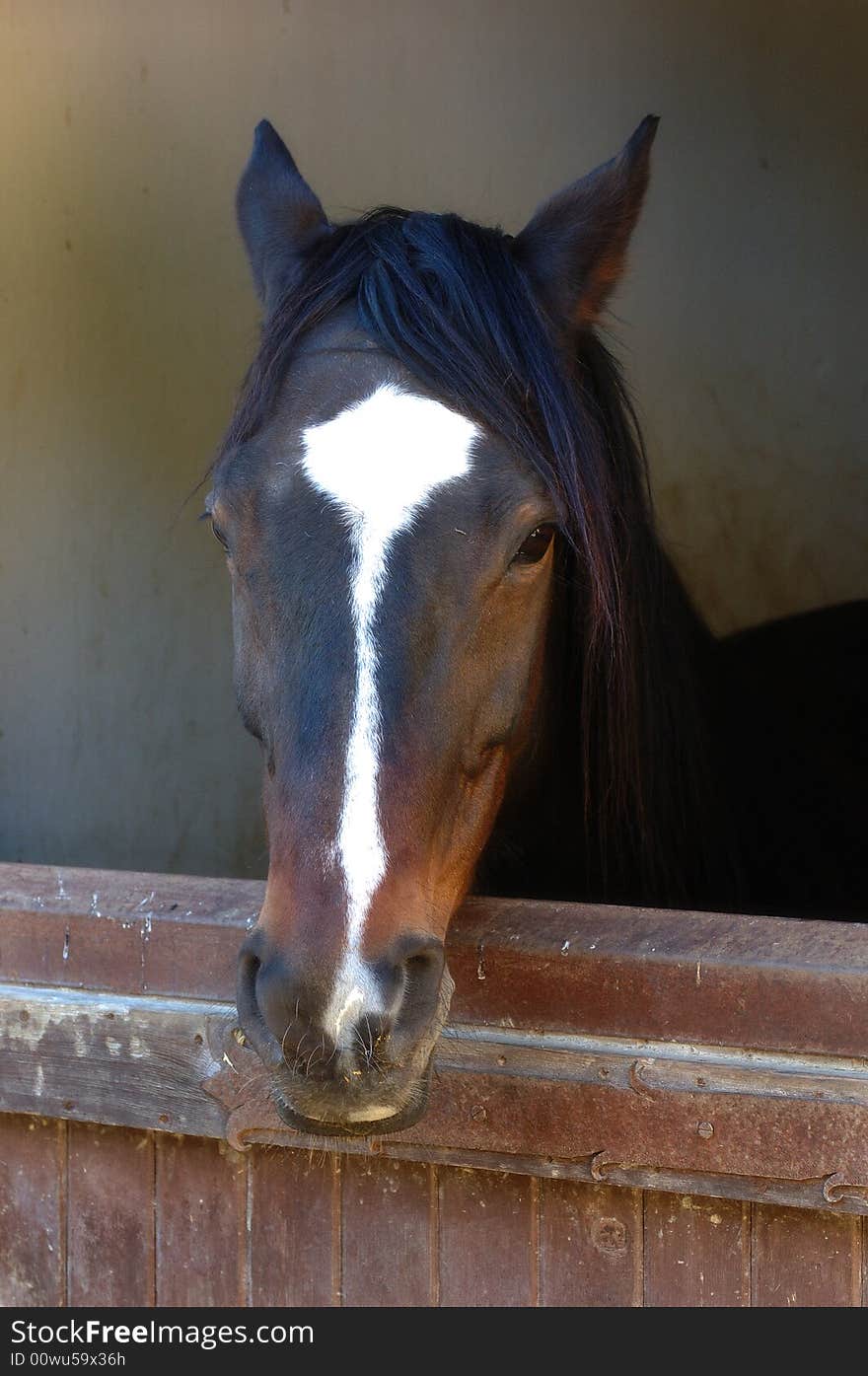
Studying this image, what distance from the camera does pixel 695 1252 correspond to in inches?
56.6

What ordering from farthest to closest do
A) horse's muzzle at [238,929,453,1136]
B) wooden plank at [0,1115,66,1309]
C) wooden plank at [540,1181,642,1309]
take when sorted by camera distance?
1. wooden plank at [0,1115,66,1309]
2. wooden plank at [540,1181,642,1309]
3. horse's muzzle at [238,929,453,1136]

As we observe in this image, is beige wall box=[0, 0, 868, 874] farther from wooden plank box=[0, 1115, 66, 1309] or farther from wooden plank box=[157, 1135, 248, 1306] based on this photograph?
wooden plank box=[157, 1135, 248, 1306]

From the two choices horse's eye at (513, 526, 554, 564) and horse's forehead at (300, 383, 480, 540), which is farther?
horse's eye at (513, 526, 554, 564)

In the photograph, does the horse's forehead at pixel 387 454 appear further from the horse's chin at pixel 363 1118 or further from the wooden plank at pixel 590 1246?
the wooden plank at pixel 590 1246

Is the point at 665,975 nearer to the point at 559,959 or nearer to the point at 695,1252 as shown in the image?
the point at 559,959

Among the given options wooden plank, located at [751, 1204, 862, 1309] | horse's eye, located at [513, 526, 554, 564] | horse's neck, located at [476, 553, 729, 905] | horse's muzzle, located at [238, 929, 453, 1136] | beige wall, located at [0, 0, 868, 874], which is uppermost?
beige wall, located at [0, 0, 868, 874]

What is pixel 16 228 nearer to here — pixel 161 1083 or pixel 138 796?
pixel 138 796

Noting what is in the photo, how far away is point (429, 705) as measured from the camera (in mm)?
1360

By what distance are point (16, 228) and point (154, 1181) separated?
11.1 feet

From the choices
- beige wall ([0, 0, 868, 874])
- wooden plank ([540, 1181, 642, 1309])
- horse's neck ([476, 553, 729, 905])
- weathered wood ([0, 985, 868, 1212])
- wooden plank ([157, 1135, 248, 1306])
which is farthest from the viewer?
beige wall ([0, 0, 868, 874])

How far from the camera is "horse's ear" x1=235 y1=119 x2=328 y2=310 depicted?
1.95 meters

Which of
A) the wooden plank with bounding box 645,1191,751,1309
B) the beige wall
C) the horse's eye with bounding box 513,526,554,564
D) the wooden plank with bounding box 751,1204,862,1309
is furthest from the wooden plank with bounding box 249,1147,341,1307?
the beige wall

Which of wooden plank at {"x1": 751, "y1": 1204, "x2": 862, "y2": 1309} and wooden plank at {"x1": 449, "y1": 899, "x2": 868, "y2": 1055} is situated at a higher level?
wooden plank at {"x1": 449, "y1": 899, "x2": 868, "y2": 1055}

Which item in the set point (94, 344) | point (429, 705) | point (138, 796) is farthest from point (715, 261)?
point (429, 705)
